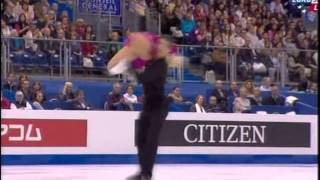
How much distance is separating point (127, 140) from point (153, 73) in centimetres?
642

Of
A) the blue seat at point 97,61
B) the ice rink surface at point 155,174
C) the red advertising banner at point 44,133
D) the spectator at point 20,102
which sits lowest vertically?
the ice rink surface at point 155,174

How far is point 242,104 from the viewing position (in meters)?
13.8

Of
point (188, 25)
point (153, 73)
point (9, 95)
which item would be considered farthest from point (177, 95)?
point (153, 73)

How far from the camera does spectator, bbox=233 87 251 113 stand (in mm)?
13633

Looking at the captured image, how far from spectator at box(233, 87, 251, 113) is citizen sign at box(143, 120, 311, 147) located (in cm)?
71

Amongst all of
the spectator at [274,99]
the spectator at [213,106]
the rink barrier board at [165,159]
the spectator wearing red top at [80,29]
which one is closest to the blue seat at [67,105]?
the rink barrier board at [165,159]

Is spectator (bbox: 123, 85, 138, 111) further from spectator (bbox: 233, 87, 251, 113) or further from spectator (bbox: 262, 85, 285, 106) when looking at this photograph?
spectator (bbox: 262, 85, 285, 106)

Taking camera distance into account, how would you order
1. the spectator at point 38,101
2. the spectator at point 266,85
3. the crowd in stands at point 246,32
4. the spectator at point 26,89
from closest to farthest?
the spectator at point 38,101 < the spectator at point 26,89 < the spectator at point 266,85 < the crowd in stands at point 246,32

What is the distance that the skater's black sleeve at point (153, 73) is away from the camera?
5.55 m

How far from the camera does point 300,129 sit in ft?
43.4

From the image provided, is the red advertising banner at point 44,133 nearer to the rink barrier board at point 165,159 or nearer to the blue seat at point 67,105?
the rink barrier board at point 165,159

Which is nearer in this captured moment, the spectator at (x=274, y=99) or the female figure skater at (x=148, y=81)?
the female figure skater at (x=148, y=81)

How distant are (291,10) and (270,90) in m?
4.96

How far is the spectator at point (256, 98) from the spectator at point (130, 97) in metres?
2.51
